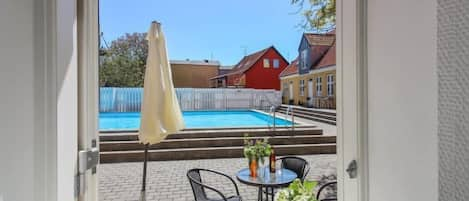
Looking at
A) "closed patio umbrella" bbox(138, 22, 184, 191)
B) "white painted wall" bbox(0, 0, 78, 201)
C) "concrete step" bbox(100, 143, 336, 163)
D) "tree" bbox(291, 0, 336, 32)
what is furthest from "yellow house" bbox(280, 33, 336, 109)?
"white painted wall" bbox(0, 0, 78, 201)

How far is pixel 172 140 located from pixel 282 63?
55.9 feet

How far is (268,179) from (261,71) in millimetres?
19085

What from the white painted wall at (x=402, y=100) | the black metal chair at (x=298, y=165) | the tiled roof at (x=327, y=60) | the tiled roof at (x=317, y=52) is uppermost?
the tiled roof at (x=317, y=52)

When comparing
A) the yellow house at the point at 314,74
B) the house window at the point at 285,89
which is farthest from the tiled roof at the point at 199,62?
the yellow house at the point at 314,74

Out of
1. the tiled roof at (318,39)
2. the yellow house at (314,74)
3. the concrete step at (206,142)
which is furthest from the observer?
the tiled roof at (318,39)

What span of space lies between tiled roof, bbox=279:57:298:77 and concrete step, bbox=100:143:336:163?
12.8 meters

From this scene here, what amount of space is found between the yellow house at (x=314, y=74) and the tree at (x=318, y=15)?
30.2 ft

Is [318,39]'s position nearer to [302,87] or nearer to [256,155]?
[302,87]

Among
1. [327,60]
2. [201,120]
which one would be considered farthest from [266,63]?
[201,120]

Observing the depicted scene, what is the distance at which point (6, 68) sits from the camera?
80 cm

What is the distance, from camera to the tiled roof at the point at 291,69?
64.5ft

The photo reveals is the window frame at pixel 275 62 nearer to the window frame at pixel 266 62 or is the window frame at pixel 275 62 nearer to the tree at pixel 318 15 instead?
the window frame at pixel 266 62

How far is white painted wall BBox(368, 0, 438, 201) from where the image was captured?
966mm

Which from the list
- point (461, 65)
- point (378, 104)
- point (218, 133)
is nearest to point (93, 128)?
point (378, 104)
